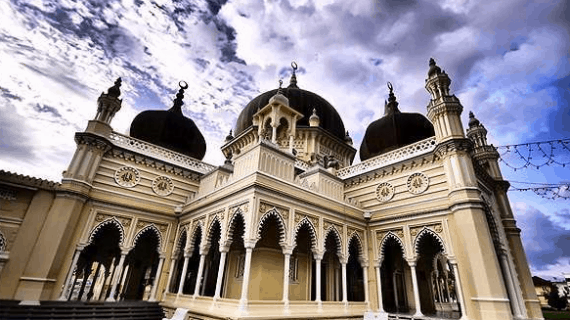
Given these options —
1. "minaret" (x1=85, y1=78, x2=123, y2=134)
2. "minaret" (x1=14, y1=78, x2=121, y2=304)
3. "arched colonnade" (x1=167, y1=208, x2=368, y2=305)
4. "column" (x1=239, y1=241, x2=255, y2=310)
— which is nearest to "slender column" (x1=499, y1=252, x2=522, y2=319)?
"arched colonnade" (x1=167, y1=208, x2=368, y2=305)

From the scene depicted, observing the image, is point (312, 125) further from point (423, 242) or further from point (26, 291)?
point (26, 291)

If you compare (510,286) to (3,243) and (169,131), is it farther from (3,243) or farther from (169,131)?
(3,243)

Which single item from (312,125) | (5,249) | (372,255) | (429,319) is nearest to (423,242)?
(372,255)

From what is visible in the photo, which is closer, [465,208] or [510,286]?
[465,208]

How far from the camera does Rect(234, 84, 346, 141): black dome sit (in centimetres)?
2233

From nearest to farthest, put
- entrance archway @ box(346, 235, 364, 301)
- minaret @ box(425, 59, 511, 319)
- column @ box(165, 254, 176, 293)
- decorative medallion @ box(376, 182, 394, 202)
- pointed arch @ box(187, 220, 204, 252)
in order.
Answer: minaret @ box(425, 59, 511, 319)
pointed arch @ box(187, 220, 204, 252)
column @ box(165, 254, 176, 293)
decorative medallion @ box(376, 182, 394, 202)
entrance archway @ box(346, 235, 364, 301)

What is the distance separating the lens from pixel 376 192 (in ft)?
49.2

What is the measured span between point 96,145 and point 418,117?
19399 millimetres

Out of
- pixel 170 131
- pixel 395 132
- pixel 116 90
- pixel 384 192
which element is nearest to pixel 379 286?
pixel 384 192

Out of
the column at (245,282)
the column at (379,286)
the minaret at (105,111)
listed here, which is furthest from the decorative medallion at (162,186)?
the column at (379,286)

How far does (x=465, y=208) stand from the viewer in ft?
36.8

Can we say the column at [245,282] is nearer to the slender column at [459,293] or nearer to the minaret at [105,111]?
the slender column at [459,293]

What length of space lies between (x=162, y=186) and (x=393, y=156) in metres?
12.4

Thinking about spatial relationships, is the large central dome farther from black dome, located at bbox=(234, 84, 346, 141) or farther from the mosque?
the mosque
